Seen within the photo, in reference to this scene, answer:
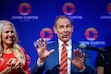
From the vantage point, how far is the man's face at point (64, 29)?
9.77 feet

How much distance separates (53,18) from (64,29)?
282 mm

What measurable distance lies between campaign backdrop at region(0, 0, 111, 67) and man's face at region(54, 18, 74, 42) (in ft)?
0.38

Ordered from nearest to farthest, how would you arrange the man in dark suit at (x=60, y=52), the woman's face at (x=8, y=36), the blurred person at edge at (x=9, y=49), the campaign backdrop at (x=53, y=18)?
the blurred person at edge at (x=9, y=49), the woman's face at (x=8, y=36), the man in dark suit at (x=60, y=52), the campaign backdrop at (x=53, y=18)

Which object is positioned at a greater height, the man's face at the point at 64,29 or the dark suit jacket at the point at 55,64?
the man's face at the point at 64,29

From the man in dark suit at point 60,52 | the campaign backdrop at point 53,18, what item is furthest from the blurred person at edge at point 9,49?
the campaign backdrop at point 53,18

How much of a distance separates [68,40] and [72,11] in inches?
15.7

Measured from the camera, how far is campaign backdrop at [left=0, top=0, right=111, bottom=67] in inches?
124

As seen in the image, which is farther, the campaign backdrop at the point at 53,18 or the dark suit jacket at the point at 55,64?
the campaign backdrop at the point at 53,18

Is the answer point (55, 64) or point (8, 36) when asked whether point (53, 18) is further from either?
point (8, 36)

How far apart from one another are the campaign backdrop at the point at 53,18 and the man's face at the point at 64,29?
12 cm

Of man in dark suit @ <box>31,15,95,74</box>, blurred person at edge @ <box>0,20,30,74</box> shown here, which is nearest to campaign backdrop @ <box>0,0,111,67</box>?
man in dark suit @ <box>31,15,95,74</box>

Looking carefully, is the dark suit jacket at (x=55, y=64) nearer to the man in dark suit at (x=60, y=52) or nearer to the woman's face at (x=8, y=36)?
the man in dark suit at (x=60, y=52)

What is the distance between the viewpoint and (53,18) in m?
3.17

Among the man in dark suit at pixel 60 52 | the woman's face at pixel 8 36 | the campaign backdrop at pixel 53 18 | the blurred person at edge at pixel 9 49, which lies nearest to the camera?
the blurred person at edge at pixel 9 49
